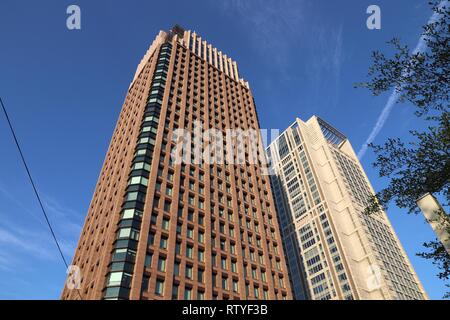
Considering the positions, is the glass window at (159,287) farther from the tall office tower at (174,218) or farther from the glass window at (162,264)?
the glass window at (162,264)

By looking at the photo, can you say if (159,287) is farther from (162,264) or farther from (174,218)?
(174,218)

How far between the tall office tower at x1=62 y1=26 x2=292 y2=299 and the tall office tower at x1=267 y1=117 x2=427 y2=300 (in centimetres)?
4918

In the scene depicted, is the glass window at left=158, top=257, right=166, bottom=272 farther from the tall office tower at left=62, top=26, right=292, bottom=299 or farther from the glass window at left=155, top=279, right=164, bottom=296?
the glass window at left=155, top=279, right=164, bottom=296

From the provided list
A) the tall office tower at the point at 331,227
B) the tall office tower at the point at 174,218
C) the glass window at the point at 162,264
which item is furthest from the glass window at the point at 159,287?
the tall office tower at the point at 331,227

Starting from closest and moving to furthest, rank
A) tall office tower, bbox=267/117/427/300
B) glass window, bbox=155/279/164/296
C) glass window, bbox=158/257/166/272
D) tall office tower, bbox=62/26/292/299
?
glass window, bbox=155/279/164/296 < tall office tower, bbox=62/26/292/299 < glass window, bbox=158/257/166/272 < tall office tower, bbox=267/117/427/300

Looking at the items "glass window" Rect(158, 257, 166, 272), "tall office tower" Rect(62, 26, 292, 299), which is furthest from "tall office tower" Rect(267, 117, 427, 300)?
"glass window" Rect(158, 257, 166, 272)

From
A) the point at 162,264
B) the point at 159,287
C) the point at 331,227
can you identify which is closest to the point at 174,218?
the point at 162,264

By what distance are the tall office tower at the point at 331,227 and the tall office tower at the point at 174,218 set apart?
49184 millimetres

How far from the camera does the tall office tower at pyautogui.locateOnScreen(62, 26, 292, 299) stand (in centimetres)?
3322

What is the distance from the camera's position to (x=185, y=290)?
33594mm

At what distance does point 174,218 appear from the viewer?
127ft

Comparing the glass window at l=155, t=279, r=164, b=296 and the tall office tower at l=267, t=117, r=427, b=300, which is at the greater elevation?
the tall office tower at l=267, t=117, r=427, b=300
